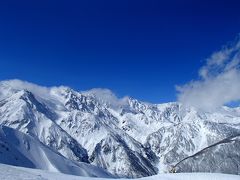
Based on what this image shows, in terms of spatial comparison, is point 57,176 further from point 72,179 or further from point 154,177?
point 154,177

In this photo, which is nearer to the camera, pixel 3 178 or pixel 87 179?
pixel 3 178

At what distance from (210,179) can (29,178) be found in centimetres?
1987

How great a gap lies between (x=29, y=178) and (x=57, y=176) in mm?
5687

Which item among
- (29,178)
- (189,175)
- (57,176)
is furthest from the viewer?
(189,175)

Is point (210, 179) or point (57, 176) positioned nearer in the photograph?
point (57, 176)

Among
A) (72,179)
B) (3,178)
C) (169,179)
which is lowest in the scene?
(3,178)

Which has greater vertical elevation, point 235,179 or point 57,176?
point 235,179

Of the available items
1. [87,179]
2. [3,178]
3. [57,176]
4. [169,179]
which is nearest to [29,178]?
[3,178]

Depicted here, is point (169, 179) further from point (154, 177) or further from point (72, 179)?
point (72, 179)

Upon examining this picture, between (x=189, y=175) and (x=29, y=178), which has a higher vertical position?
(x=189, y=175)

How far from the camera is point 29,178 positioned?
34.8 meters

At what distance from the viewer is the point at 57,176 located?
40.2 metres

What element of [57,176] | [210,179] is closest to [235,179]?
[210,179]

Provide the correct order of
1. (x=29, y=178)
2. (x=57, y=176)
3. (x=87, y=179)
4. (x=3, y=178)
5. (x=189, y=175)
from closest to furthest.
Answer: (x=3, y=178) → (x=29, y=178) → (x=57, y=176) → (x=87, y=179) → (x=189, y=175)
